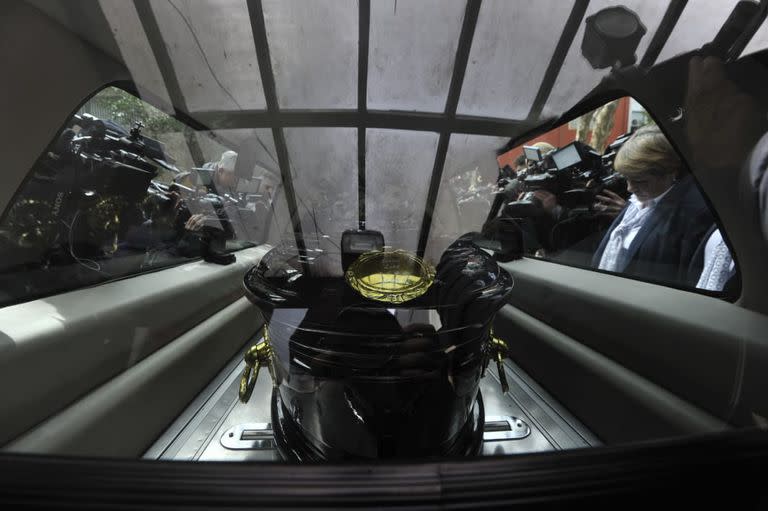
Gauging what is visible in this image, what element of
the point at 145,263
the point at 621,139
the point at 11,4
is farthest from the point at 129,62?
the point at 621,139

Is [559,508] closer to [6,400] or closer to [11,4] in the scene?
[6,400]

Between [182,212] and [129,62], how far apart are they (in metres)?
0.23

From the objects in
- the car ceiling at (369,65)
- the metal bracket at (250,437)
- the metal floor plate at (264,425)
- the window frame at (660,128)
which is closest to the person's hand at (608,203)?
the window frame at (660,128)

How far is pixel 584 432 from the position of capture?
22.1 inches

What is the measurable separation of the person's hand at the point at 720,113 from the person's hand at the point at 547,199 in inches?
8.3

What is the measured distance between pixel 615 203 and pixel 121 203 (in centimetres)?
89

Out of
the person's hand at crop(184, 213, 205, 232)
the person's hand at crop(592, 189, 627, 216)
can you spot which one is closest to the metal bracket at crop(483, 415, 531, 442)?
the person's hand at crop(592, 189, 627, 216)

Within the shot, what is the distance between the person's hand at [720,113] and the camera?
0.51 metres

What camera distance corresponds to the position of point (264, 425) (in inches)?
24.3

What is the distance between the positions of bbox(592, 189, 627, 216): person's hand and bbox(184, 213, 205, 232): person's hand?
2.33 ft

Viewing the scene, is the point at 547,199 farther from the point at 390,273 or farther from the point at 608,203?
the point at 390,273

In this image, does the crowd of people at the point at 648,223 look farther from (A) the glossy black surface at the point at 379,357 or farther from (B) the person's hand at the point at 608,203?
(A) the glossy black surface at the point at 379,357

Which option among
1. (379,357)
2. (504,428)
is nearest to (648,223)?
(504,428)

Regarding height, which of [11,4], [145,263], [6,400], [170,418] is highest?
[11,4]
